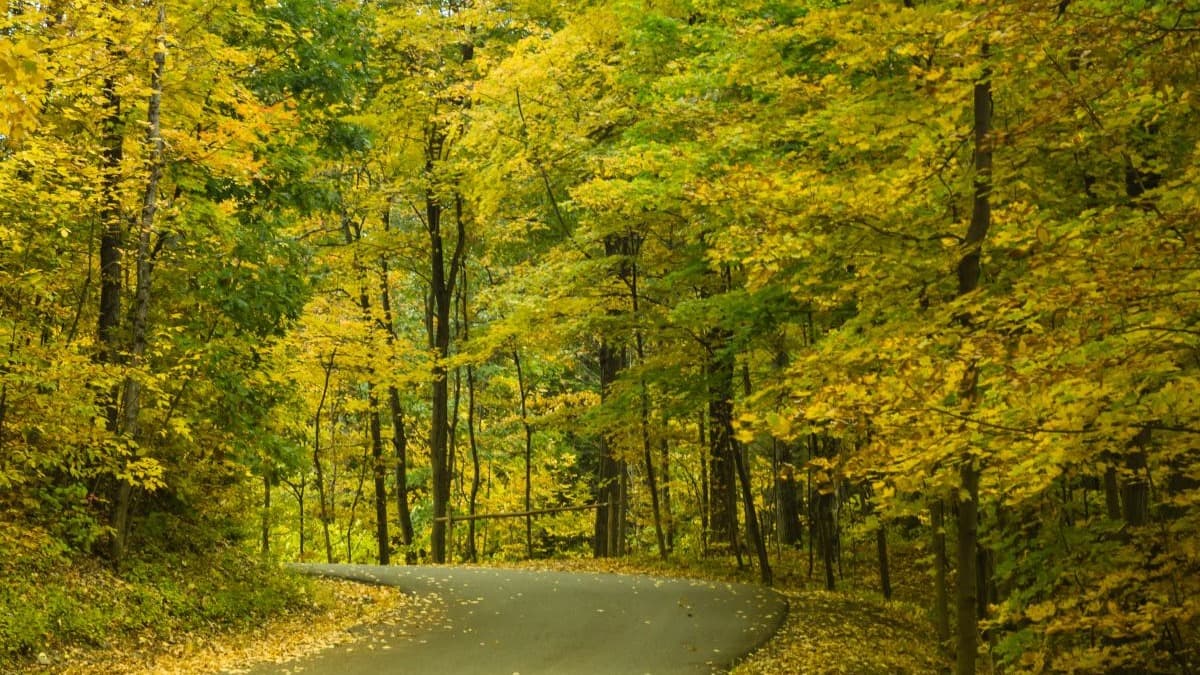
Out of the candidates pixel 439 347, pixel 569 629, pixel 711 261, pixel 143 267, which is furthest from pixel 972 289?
pixel 439 347

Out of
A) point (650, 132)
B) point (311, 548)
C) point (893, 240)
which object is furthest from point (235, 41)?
point (311, 548)

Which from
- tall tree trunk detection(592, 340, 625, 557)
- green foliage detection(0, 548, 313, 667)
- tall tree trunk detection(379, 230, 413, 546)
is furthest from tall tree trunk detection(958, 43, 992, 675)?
tall tree trunk detection(379, 230, 413, 546)

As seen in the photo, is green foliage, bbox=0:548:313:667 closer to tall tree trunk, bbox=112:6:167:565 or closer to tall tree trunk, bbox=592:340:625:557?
tall tree trunk, bbox=112:6:167:565

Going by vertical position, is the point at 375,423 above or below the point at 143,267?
below

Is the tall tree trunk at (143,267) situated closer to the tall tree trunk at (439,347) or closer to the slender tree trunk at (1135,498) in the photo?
the slender tree trunk at (1135,498)

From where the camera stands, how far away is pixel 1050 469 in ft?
18.8

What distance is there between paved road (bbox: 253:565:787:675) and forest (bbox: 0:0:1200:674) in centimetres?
242

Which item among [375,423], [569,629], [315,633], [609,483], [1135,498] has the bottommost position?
[569,629]

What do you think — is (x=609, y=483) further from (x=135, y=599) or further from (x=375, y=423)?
(x=135, y=599)

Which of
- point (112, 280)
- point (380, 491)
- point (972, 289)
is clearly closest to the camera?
point (972, 289)

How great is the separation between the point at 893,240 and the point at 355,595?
34.0 ft

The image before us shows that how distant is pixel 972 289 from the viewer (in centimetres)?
778

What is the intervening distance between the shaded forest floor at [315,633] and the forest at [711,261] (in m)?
0.51

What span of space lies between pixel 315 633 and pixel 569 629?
125 inches
